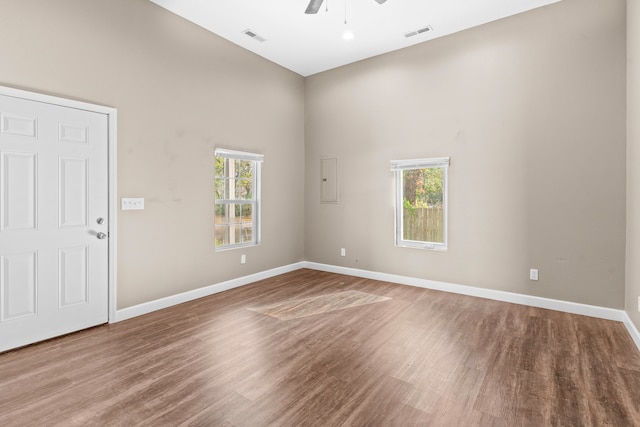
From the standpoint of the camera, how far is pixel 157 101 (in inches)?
147

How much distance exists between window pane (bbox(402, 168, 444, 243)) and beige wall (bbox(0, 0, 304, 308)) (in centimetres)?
220

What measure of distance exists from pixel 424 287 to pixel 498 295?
0.94m

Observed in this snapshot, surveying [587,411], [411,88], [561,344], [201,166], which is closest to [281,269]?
[201,166]

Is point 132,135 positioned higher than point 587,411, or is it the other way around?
point 132,135

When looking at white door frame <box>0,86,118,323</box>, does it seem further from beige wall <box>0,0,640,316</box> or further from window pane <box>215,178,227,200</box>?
window pane <box>215,178,227,200</box>

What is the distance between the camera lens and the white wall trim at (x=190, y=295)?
3.49m

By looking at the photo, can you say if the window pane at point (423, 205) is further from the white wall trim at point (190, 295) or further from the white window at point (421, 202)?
the white wall trim at point (190, 295)

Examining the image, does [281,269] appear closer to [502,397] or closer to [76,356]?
[76,356]

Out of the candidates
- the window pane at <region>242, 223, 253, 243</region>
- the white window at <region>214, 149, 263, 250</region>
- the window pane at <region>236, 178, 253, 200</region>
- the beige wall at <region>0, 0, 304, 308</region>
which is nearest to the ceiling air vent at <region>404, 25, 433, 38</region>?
the beige wall at <region>0, 0, 304, 308</region>

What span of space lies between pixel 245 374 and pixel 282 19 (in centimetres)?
398

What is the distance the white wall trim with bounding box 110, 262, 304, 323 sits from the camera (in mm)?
3488

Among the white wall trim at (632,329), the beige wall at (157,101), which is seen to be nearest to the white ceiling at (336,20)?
the beige wall at (157,101)

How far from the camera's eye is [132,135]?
3.52 m

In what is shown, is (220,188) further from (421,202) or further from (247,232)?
(421,202)
